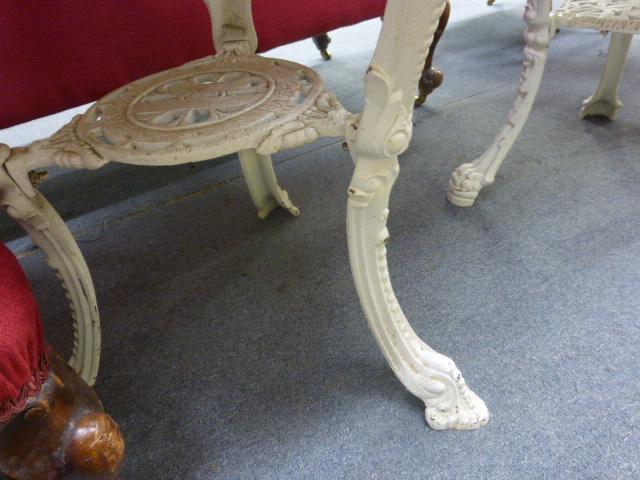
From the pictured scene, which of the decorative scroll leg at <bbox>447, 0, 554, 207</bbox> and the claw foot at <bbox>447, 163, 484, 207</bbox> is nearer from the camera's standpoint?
the decorative scroll leg at <bbox>447, 0, 554, 207</bbox>

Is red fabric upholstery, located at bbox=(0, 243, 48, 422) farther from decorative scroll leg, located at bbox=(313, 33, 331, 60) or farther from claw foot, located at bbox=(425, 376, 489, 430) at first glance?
decorative scroll leg, located at bbox=(313, 33, 331, 60)

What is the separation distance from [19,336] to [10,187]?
300 millimetres

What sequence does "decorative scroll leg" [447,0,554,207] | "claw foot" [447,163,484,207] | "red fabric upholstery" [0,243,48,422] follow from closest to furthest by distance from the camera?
"red fabric upholstery" [0,243,48,422], "decorative scroll leg" [447,0,554,207], "claw foot" [447,163,484,207]

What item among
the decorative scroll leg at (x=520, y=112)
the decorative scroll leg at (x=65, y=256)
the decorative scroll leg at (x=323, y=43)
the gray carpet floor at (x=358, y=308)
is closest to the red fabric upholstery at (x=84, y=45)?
the gray carpet floor at (x=358, y=308)

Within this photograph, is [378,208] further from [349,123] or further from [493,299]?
[493,299]

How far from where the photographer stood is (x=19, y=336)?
380mm

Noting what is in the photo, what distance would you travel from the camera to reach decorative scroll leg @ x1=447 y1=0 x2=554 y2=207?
91cm

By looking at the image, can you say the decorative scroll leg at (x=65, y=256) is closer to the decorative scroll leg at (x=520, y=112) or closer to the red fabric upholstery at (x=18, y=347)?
the red fabric upholstery at (x=18, y=347)

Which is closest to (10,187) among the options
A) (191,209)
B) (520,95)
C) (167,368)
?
(167,368)

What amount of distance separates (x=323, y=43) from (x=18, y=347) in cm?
206

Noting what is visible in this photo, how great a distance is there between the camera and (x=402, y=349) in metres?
0.65

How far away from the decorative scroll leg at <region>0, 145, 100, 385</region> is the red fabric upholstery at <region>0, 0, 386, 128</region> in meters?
0.48

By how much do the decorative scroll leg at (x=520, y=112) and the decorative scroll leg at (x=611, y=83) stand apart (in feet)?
1.66

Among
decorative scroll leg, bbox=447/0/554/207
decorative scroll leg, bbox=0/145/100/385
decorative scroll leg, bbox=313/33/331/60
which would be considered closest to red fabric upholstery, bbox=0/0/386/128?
decorative scroll leg, bbox=0/145/100/385
